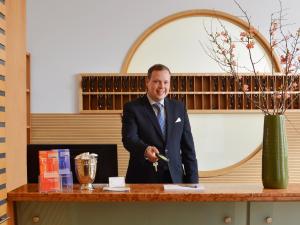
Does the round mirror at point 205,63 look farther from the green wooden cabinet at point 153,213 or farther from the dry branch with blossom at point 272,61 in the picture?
the green wooden cabinet at point 153,213

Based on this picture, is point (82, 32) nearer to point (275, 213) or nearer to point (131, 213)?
point (131, 213)

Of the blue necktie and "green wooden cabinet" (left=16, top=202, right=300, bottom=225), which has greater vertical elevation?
the blue necktie

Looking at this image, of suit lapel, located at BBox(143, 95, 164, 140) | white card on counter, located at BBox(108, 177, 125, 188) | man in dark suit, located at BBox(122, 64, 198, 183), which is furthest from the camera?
suit lapel, located at BBox(143, 95, 164, 140)

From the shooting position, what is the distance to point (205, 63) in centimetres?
541

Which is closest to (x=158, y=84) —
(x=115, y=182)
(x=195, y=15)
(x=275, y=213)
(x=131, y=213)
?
(x=115, y=182)

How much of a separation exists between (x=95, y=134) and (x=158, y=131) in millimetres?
2230

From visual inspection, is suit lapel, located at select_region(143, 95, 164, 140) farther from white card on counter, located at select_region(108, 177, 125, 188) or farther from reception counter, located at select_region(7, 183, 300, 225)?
reception counter, located at select_region(7, 183, 300, 225)

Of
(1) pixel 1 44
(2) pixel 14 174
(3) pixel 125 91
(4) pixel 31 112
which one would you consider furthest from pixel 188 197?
(4) pixel 31 112

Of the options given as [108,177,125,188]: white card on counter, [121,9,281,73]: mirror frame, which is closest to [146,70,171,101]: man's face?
[108,177,125,188]: white card on counter

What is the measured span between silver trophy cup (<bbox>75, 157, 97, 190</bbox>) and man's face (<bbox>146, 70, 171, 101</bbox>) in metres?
1.16

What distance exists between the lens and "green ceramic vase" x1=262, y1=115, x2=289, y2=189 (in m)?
2.32

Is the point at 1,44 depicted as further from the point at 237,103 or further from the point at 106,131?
the point at 237,103

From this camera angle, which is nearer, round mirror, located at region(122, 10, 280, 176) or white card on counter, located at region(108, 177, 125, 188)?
white card on counter, located at region(108, 177, 125, 188)

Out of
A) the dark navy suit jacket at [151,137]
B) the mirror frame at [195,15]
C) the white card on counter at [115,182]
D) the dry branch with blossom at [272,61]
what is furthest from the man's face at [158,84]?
the mirror frame at [195,15]
